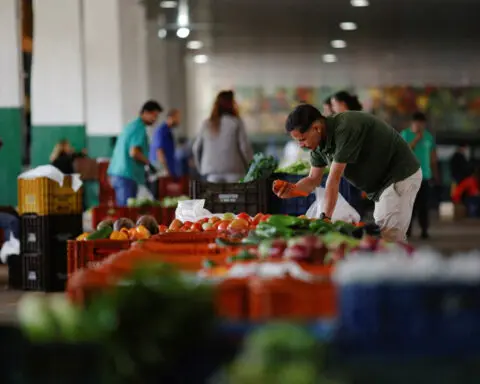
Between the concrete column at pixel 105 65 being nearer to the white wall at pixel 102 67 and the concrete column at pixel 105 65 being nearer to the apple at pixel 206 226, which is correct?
the white wall at pixel 102 67

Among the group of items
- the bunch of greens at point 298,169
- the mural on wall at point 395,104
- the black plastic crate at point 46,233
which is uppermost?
the mural on wall at point 395,104

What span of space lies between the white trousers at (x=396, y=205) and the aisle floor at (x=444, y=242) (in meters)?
2.74

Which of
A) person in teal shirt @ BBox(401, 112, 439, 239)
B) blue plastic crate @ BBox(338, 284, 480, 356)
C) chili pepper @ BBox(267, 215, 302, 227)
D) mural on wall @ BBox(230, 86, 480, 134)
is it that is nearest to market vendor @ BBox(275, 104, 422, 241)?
chili pepper @ BBox(267, 215, 302, 227)

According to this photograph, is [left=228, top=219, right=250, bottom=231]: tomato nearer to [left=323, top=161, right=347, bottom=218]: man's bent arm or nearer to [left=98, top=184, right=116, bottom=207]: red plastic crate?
[left=323, top=161, right=347, bottom=218]: man's bent arm

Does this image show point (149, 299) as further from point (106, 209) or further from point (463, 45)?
point (463, 45)

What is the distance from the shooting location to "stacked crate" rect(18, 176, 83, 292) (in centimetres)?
1151

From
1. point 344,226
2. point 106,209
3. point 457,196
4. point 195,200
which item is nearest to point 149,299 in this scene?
point 344,226

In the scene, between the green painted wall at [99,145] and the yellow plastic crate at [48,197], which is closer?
the yellow plastic crate at [48,197]

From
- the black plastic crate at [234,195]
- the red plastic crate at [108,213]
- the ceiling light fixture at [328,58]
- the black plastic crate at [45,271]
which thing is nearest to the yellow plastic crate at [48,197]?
the black plastic crate at [45,271]

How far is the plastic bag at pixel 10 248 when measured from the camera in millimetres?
12023

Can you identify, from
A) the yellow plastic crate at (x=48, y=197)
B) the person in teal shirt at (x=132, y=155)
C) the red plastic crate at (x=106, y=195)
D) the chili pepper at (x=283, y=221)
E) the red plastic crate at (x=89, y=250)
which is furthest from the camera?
the red plastic crate at (x=106, y=195)

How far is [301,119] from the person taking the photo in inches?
278

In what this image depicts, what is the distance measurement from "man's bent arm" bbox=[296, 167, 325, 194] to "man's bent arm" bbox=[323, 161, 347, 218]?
1.24 feet

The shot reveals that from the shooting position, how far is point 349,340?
11.0ft
